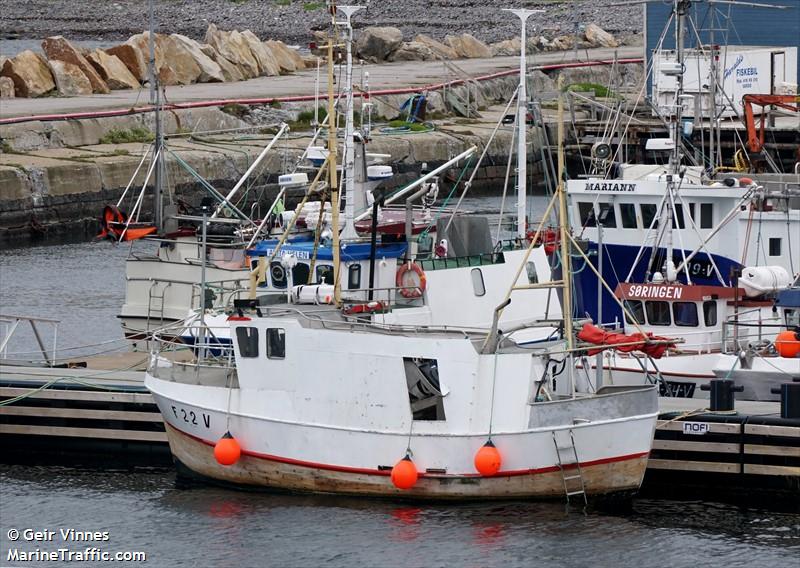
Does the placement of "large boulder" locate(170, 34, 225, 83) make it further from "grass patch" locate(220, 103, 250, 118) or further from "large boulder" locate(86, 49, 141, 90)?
"grass patch" locate(220, 103, 250, 118)

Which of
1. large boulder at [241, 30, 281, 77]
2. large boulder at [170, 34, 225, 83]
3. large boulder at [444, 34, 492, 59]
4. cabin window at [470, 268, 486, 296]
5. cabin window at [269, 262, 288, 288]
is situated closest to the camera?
cabin window at [470, 268, 486, 296]

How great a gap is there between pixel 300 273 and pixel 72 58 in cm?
4091

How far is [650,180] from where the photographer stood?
31266 millimetres

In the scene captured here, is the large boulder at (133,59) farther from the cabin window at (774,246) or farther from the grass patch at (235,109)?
the cabin window at (774,246)

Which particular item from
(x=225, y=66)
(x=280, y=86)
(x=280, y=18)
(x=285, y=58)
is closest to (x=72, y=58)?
(x=225, y=66)

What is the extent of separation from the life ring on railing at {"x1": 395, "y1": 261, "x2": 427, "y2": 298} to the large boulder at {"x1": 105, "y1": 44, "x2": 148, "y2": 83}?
4451cm

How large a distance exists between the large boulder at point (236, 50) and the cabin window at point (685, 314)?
158ft

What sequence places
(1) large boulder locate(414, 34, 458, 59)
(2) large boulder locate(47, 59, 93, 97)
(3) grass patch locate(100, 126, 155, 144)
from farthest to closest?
(1) large boulder locate(414, 34, 458, 59) < (2) large boulder locate(47, 59, 93, 97) < (3) grass patch locate(100, 126, 155, 144)

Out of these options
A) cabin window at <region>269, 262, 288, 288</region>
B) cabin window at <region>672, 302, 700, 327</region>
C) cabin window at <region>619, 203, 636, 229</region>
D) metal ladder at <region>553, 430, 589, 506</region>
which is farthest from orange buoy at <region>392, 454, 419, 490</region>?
cabin window at <region>619, 203, 636, 229</region>

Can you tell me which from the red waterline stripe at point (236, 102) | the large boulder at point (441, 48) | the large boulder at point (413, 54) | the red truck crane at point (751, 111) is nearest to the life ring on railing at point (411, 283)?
the red truck crane at point (751, 111)

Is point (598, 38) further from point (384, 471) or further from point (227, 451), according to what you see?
point (384, 471)

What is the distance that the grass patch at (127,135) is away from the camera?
5482cm

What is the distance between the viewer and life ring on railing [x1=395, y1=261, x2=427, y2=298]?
25.0m

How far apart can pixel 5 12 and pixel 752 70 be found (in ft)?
266
